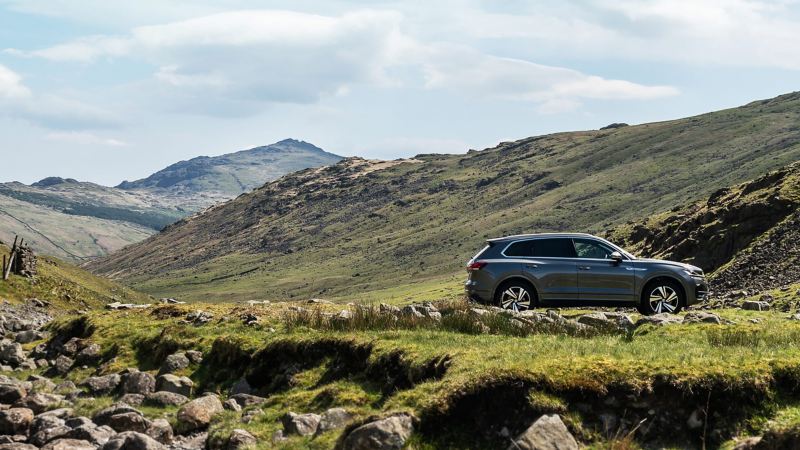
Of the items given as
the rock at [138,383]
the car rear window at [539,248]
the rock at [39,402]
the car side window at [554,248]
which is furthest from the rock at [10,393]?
the car side window at [554,248]

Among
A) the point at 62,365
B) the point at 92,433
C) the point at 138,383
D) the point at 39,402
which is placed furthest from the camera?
the point at 62,365

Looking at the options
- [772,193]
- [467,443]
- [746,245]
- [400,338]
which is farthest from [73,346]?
[772,193]

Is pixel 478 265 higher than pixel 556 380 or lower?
higher

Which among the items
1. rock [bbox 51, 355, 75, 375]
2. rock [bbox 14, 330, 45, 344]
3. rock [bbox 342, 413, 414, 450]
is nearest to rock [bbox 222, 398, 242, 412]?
rock [bbox 342, 413, 414, 450]

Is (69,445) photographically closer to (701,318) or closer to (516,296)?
(516,296)

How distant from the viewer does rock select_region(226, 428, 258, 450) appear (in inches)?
639

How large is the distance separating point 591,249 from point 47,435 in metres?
16.0

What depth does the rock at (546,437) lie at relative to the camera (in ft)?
39.8

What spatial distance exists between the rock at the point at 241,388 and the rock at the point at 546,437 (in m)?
11.1

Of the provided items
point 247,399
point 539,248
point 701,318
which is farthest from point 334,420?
point 539,248

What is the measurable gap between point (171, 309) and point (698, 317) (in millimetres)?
22059

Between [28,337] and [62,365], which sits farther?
[28,337]

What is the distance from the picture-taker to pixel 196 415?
19.0 m

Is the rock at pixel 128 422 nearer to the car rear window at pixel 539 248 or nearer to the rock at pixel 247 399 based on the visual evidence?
the rock at pixel 247 399
